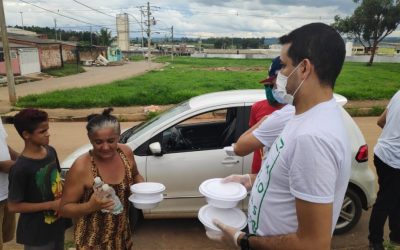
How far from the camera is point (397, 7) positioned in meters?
36.0

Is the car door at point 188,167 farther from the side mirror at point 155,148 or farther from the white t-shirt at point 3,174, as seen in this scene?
the white t-shirt at point 3,174

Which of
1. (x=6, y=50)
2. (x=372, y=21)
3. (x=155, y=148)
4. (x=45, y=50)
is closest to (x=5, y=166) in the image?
(x=155, y=148)

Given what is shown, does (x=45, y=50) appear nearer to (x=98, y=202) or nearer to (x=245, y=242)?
(x=98, y=202)

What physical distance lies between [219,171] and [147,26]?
50.5 meters

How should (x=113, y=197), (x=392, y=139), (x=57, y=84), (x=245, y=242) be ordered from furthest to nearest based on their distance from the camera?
(x=57, y=84), (x=392, y=139), (x=113, y=197), (x=245, y=242)

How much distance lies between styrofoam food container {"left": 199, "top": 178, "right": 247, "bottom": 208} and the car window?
1.90 meters

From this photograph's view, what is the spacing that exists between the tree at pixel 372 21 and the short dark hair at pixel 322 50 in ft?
131

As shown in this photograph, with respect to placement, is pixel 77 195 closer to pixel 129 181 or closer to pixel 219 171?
pixel 129 181

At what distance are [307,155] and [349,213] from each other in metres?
3.15

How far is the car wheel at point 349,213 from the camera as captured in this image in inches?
154

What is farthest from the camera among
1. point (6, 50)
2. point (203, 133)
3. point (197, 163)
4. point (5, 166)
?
point (6, 50)

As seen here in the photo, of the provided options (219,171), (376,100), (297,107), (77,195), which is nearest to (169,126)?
(219,171)

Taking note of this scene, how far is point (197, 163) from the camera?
12.6 feet

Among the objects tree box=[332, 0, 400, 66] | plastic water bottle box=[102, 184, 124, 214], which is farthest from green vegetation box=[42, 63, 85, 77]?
plastic water bottle box=[102, 184, 124, 214]
